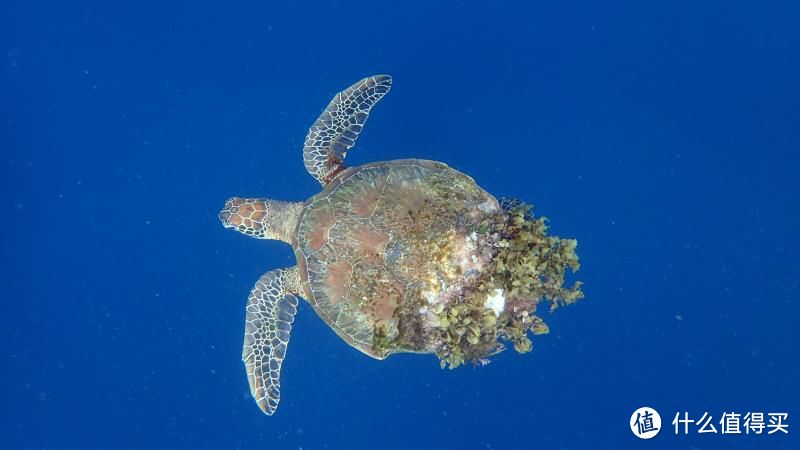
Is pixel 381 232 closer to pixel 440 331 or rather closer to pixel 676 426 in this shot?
pixel 440 331

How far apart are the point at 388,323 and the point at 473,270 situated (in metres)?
0.88

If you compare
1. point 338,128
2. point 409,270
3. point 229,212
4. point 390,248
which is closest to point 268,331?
point 229,212

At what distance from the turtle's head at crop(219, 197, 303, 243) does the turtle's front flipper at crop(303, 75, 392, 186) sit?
0.53 m

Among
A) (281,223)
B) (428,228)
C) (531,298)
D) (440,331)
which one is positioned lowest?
(440,331)

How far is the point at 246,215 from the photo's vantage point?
19.1 ft

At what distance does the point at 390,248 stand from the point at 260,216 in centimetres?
194

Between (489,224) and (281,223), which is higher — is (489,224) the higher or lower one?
the lower one

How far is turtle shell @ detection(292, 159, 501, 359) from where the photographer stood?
4.22m

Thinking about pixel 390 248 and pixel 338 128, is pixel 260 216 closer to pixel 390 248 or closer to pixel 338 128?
pixel 338 128

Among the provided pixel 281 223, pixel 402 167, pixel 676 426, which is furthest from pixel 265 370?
pixel 676 426

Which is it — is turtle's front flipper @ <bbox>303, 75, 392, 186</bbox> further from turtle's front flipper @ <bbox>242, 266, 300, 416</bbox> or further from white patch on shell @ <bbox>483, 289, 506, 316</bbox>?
white patch on shell @ <bbox>483, 289, 506, 316</bbox>

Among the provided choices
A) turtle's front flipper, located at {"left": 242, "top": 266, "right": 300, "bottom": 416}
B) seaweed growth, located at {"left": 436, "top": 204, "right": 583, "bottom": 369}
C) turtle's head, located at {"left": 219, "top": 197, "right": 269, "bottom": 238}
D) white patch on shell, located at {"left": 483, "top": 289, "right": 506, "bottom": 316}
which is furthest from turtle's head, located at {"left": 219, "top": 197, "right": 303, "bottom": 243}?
white patch on shell, located at {"left": 483, "top": 289, "right": 506, "bottom": 316}

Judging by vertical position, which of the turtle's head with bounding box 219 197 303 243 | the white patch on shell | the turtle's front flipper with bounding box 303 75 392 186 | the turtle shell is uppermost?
the turtle's front flipper with bounding box 303 75 392 186

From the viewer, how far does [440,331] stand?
4293 mm
